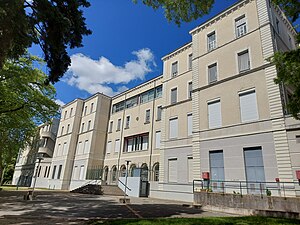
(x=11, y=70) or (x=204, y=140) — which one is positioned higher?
(x=11, y=70)

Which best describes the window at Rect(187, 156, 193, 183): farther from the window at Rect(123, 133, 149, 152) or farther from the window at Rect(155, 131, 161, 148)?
the window at Rect(123, 133, 149, 152)

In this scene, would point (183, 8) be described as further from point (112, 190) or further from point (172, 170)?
point (112, 190)

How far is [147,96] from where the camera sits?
103ft

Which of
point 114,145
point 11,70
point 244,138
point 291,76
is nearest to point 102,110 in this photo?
point 114,145

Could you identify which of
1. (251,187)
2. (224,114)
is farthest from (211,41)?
(251,187)

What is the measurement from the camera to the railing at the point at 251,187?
41.9ft


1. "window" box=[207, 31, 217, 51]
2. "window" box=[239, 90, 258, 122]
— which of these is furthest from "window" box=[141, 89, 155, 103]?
"window" box=[239, 90, 258, 122]

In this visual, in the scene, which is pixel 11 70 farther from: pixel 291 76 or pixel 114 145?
pixel 114 145

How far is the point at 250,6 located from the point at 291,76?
10.2 m

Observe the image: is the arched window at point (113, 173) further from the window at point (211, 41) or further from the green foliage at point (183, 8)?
the green foliage at point (183, 8)

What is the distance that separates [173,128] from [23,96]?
14.0 meters

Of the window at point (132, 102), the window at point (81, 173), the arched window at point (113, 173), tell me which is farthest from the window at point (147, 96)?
Result: the window at point (81, 173)

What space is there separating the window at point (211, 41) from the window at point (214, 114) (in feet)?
17.8

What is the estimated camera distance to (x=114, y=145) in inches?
1339
